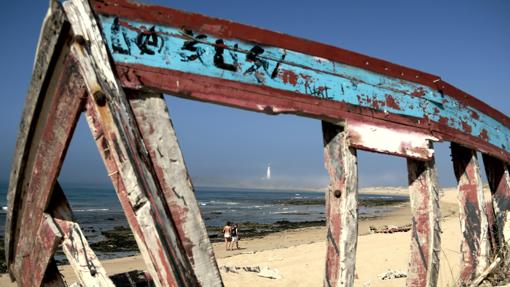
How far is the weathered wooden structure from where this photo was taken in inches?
64.8

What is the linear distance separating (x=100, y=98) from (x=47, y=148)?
656 millimetres

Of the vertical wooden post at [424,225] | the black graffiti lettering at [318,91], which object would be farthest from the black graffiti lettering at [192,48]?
the vertical wooden post at [424,225]

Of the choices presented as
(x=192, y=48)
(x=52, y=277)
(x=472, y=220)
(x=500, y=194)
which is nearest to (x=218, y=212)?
→ (x=500, y=194)

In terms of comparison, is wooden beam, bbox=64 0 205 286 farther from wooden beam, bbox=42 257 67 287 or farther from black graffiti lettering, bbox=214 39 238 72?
wooden beam, bbox=42 257 67 287

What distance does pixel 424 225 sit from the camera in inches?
109

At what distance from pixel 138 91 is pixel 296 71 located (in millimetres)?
885

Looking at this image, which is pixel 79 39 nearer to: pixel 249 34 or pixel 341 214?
pixel 249 34

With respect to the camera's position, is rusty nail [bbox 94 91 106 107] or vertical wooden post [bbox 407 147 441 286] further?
vertical wooden post [bbox 407 147 441 286]

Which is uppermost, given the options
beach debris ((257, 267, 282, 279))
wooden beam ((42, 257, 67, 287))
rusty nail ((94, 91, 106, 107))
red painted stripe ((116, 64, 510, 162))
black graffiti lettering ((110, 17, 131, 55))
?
black graffiti lettering ((110, 17, 131, 55))

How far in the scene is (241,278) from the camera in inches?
368

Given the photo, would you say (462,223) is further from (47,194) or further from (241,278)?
(241,278)

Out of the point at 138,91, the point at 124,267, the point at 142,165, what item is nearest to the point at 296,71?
the point at 138,91

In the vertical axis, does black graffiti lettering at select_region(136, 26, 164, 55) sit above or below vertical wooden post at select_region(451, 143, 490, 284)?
above

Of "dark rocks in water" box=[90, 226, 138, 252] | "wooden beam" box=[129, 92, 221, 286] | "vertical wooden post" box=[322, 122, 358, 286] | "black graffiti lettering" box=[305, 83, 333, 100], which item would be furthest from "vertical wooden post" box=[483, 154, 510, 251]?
"dark rocks in water" box=[90, 226, 138, 252]
